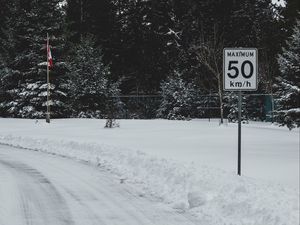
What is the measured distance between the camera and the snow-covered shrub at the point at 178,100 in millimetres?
41719

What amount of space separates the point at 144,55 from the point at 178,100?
10852mm

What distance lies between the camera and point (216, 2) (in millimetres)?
47500

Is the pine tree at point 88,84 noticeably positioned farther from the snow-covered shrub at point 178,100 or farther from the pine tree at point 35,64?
the snow-covered shrub at point 178,100

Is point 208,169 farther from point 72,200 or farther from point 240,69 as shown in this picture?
point 72,200

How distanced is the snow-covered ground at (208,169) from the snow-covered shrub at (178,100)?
1527 cm

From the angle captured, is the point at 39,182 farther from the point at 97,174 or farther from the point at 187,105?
the point at 187,105

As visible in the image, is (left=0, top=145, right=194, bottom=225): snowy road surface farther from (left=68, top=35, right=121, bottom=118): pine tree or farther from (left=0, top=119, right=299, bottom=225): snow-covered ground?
(left=68, top=35, right=121, bottom=118): pine tree

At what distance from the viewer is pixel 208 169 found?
37.4 ft

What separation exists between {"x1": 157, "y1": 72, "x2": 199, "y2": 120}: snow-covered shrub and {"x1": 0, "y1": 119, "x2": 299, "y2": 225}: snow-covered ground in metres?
15.3

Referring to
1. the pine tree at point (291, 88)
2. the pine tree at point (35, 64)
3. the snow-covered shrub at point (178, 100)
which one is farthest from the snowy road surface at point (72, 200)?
the pine tree at point (35, 64)

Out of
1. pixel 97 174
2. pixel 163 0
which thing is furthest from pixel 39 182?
pixel 163 0

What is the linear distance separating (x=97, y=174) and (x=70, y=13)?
46.4 m

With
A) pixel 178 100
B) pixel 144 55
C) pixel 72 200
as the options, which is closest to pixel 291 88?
pixel 178 100

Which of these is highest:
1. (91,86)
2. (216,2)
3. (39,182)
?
(216,2)
